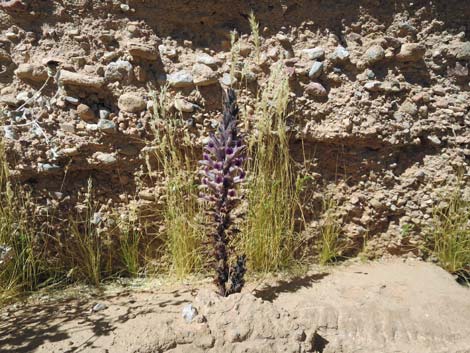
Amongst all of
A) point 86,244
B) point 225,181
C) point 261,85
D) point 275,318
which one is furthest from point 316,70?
point 86,244

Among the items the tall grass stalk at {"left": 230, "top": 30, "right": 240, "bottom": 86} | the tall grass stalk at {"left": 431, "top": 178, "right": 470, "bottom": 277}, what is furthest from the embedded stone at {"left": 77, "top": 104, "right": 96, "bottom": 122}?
the tall grass stalk at {"left": 431, "top": 178, "right": 470, "bottom": 277}

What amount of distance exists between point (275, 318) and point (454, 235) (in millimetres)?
1539

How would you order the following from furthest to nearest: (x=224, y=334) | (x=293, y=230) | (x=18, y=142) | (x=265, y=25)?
(x=265, y=25)
(x=293, y=230)
(x=18, y=142)
(x=224, y=334)

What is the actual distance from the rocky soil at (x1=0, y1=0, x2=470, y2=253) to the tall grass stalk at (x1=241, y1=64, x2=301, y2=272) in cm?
25

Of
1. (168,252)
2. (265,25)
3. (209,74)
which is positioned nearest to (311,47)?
(265,25)

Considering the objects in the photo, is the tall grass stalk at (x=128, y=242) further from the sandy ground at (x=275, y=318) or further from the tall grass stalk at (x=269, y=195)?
the tall grass stalk at (x=269, y=195)

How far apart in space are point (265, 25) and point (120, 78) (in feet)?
3.80

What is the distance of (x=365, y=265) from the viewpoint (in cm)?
291

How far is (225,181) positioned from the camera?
2.19m

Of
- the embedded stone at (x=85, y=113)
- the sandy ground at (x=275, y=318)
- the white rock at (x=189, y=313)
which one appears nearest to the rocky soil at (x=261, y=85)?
the embedded stone at (x=85, y=113)

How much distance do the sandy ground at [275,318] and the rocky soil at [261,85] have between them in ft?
1.64

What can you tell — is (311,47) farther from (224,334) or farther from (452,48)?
(224,334)

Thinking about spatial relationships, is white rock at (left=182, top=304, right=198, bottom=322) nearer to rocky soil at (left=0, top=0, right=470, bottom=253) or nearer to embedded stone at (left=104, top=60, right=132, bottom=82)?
rocky soil at (left=0, top=0, right=470, bottom=253)

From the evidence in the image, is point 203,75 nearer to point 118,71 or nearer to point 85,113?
point 118,71
